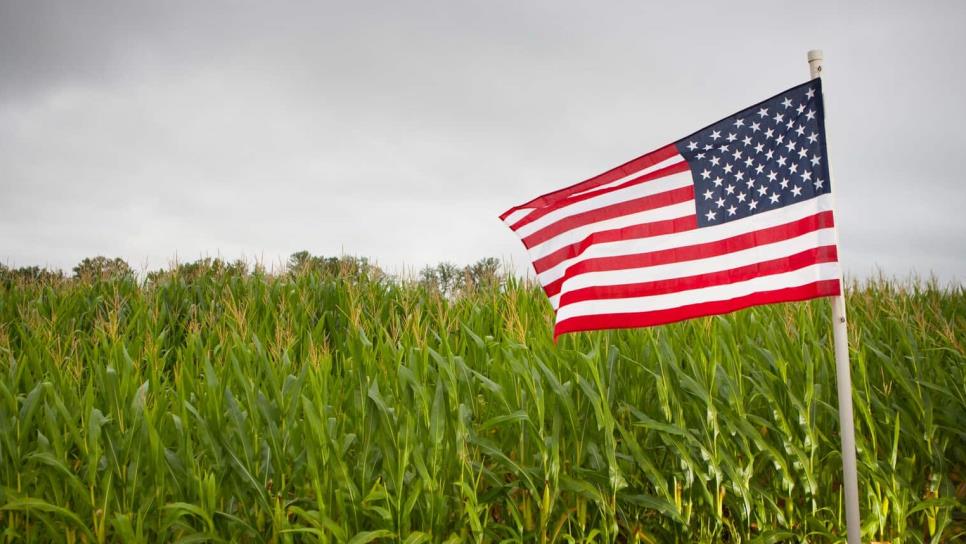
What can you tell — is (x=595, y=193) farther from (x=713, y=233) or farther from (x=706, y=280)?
(x=706, y=280)

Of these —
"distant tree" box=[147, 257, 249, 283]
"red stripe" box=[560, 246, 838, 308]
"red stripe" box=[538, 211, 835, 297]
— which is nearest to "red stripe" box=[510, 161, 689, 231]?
"red stripe" box=[538, 211, 835, 297]

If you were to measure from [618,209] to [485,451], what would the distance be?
1.88m

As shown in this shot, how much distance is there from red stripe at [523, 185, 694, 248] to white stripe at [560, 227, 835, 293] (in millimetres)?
405

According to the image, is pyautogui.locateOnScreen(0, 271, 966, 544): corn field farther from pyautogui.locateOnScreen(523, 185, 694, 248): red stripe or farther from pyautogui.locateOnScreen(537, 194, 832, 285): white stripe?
pyautogui.locateOnScreen(523, 185, 694, 248): red stripe

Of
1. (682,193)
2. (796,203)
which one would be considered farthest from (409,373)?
(796,203)

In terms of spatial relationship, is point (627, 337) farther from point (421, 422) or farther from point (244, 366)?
point (244, 366)

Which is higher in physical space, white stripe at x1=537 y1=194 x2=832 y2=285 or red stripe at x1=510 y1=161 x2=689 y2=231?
red stripe at x1=510 y1=161 x2=689 y2=231

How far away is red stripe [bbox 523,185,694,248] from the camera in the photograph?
4809 mm

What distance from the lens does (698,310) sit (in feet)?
14.9

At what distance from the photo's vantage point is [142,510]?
13.8ft

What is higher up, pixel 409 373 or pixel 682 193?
pixel 682 193

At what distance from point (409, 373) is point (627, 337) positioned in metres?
2.60

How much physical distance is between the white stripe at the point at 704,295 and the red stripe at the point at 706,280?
0.08ft

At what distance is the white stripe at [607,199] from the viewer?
4.84 m
